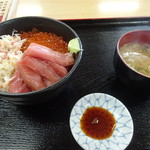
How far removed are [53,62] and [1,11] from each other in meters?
1.17

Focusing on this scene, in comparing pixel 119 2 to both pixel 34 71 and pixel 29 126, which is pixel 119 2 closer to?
pixel 34 71

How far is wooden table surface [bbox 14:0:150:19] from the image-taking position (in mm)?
1971

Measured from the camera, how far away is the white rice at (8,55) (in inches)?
48.7

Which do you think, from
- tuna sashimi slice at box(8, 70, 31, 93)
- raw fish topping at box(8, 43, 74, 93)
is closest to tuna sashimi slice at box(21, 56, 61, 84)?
raw fish topping at box(8, 43, 74, 93)

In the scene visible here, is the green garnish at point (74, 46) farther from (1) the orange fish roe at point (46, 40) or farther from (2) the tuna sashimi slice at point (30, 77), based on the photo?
(2) the tuna sashimi slice at point (30, 77)

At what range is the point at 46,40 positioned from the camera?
1.43 m

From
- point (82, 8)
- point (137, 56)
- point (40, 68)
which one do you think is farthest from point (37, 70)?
point (82, 8)

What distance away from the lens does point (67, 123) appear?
118cm

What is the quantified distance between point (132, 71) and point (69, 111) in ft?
1.55

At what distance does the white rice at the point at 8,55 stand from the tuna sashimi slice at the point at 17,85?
39mm

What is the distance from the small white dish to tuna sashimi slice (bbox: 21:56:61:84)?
24cm

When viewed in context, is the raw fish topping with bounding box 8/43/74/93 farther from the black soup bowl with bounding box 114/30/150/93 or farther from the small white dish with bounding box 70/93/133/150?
the black soup bowl with bounding box 114/30/150/93

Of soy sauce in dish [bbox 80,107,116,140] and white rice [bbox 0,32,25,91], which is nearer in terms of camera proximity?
soy sauce in dish [bbox 80,107,116,140]

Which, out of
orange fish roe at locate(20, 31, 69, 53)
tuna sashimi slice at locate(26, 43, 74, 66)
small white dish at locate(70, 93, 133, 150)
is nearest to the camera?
small white dish at locate(70, 93, 133, 150)
